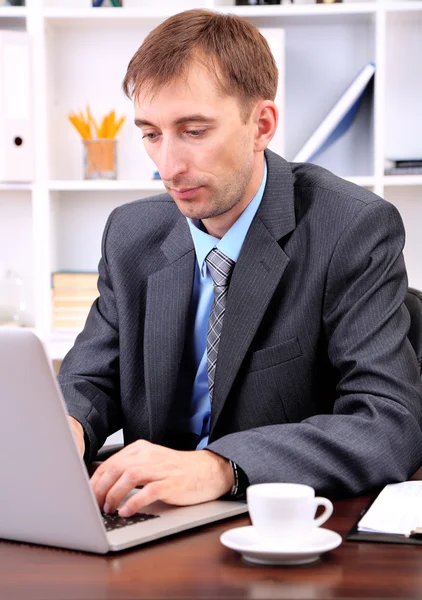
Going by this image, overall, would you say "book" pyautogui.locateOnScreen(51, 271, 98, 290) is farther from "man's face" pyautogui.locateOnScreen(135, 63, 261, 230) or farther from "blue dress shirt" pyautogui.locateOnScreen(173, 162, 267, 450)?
"man's face" pyautogui.locateOnScreen(135, 63, 261, 230)

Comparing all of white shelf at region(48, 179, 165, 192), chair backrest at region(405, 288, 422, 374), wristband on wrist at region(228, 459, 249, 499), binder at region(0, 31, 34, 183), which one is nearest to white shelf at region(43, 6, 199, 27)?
binder at region(0, 31, 34, 183)

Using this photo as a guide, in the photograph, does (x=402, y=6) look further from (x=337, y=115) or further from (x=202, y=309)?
(x=202, y=309)

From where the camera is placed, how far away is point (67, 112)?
2992 mm

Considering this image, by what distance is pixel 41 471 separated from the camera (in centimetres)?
89

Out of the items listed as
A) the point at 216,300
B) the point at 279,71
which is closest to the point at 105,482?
the point at 216,300

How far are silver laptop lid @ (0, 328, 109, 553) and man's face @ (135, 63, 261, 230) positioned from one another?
60 centimetres

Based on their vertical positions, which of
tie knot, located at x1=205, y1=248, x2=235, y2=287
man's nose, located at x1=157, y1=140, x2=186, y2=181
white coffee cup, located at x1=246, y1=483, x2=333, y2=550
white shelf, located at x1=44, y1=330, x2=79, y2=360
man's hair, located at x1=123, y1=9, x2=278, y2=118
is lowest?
white shelf, located at x1=44, y1=330, x2=79, y2=360

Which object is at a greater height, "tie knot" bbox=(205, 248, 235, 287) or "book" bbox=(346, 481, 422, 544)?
"tie knot" bbox=(205, 248, 235, 287)

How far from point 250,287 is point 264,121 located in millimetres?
304

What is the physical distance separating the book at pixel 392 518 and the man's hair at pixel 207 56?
0.69 m

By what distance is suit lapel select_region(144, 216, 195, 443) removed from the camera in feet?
4.95

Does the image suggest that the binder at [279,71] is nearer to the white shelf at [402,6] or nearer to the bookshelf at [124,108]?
the bookshelf at [124,108]

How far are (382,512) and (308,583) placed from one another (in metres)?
0.25

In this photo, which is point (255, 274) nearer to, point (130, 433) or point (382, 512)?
point (130, 433)
